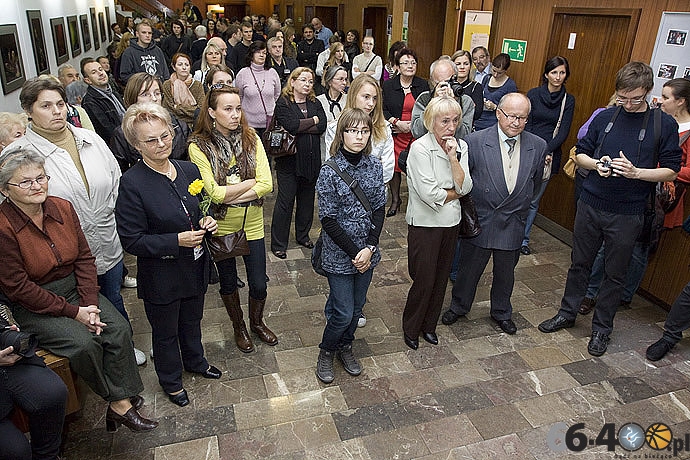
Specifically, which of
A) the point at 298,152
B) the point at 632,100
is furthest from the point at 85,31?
the point at 632,100

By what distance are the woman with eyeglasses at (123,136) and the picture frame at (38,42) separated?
13.1 ft

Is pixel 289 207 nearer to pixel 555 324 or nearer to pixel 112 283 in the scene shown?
pixel 112 283

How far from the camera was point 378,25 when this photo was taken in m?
12.9

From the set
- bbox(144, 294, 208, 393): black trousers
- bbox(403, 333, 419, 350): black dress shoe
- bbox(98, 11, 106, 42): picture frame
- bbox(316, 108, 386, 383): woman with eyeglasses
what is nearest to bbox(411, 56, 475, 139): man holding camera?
bbox(316, 108, 386, 383): woman with eyeglasses

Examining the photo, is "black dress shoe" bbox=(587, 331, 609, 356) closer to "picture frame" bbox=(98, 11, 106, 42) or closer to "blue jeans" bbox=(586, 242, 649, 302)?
"blue jeans" bbox=(586, 242, 649, 302)

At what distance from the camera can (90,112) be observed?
13.8 feet

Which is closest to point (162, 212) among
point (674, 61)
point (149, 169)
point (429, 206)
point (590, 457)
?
point (149, 169)

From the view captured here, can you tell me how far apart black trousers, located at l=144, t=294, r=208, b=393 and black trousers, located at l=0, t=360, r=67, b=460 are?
557 mm

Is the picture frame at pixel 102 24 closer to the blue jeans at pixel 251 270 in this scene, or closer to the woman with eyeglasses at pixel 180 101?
the woman with eyeglasses at pixel 180 101

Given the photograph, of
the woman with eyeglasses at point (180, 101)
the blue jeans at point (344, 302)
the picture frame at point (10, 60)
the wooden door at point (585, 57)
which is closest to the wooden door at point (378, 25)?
the wooden door at point (585, 57)

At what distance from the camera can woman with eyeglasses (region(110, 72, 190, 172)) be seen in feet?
11.5

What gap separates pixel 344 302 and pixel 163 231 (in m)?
1.14

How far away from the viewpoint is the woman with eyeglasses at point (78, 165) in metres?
2.81

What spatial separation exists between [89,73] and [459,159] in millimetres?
3244
